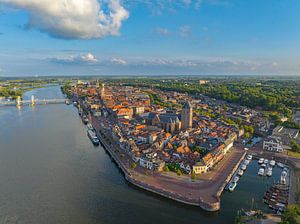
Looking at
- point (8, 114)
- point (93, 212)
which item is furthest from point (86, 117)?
point (93, 212)

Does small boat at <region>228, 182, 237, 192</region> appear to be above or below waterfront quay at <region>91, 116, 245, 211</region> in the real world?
below

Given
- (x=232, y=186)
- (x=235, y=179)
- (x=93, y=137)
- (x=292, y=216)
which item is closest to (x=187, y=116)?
(x=93, y=137)

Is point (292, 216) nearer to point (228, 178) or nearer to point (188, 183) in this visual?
point (228, 178)

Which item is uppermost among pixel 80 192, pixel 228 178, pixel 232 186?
pixel 228 178

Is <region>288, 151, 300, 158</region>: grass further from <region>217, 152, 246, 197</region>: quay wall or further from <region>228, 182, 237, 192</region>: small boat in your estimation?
<region>228, 182, 237, 192</region>: small boat

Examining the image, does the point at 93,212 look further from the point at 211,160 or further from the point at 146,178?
the point at 211,160

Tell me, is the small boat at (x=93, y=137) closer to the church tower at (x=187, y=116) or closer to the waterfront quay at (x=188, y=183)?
the waterfront quay at (x=188, y=183)

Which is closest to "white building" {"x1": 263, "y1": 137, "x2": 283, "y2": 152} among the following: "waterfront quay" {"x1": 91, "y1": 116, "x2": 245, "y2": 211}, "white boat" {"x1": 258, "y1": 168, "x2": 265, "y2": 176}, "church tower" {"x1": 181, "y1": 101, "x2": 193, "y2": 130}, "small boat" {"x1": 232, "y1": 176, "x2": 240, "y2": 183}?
"waterfront quay" {"x1": 91, "y1": 116, "x2": 245, "y2": 211}

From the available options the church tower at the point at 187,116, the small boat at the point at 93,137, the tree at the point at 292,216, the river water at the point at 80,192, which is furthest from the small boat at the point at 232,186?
the small boat at the point at 93,137
